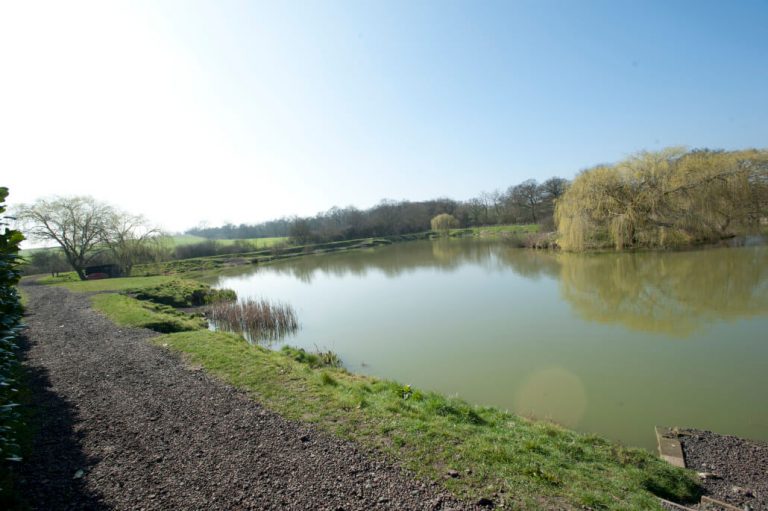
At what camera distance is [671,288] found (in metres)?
14.5

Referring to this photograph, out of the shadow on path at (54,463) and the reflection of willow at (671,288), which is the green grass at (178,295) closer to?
the shadow on path at (54,463)

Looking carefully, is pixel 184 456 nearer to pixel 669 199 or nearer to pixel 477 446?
pixel 477 446

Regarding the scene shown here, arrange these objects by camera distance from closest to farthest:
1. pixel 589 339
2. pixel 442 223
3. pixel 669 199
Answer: pixel 589 339, pixel 669 199, pixel 442 223

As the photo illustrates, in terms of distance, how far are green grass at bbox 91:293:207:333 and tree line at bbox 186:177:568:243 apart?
133 feet

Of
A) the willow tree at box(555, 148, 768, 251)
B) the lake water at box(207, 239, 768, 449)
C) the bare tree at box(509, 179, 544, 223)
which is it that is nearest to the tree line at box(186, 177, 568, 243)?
the bare tree at box(509, 179, 544, 223)

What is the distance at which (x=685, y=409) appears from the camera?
6164 millimetres

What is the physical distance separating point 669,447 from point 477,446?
118 inches

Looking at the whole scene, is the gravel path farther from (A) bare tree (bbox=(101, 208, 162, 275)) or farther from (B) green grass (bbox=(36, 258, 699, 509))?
(A) bare tree (bbox=(101, 208, 162, 275))

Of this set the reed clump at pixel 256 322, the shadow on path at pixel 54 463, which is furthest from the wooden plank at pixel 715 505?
the reed clump at pixel 256 322

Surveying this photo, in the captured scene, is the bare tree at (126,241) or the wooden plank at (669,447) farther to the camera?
the bare tree at (126,241)

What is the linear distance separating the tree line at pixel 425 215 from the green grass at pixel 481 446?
41.7 m

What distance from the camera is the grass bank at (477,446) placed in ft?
11.8

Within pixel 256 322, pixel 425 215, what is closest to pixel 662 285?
pixel 256 322

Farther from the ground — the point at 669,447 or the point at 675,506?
the point at 675,506
